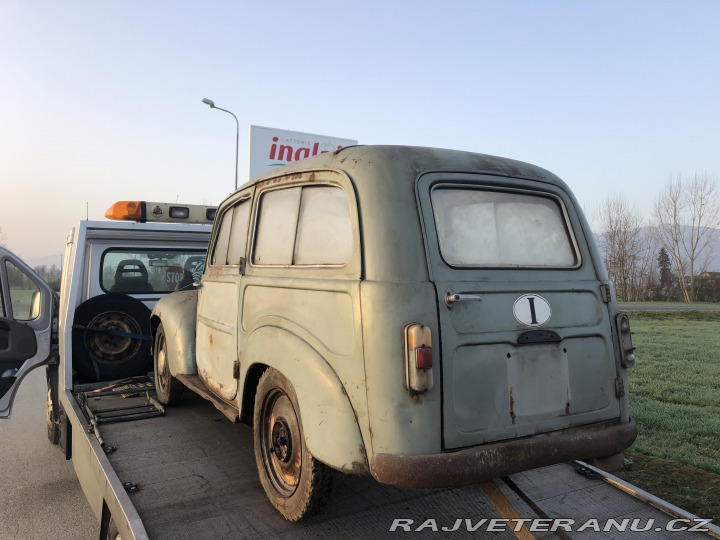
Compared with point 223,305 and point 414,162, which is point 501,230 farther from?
point 223,305

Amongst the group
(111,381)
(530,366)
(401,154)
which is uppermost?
(401,154)

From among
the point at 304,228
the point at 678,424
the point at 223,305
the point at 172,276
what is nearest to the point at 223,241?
the point at 223,305

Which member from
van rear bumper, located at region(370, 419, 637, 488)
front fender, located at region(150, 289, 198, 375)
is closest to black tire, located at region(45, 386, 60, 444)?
front fender, located at region(150, 289, 198, 375)

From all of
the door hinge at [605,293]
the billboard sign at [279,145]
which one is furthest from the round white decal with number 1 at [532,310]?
the billboard sign at [279,145]

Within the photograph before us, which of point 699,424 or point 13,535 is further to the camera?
point 699,424

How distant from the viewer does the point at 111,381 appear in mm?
5031

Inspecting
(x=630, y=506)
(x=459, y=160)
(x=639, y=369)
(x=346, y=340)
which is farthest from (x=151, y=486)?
(x=639, y=369)

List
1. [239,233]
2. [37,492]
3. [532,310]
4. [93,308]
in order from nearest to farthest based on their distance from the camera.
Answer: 1. [532,310]
2. [239,233]
3. [37,492]
4. [93,308]

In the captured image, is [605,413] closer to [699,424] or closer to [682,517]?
[682,517]

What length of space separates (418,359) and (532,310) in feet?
2.33

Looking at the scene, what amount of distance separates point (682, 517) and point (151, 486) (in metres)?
2.73

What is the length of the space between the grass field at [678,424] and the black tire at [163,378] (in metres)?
3.92

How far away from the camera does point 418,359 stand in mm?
2297

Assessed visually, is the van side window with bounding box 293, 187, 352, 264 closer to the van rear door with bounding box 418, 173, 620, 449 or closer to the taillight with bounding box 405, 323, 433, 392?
the van rear door with bounding box 418, 173, 620, 449
